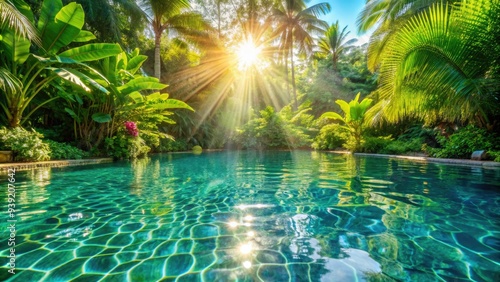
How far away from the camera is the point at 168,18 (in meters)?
14.1

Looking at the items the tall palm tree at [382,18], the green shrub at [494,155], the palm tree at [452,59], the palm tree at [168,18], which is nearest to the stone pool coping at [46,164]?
the palm tree at [168,18]

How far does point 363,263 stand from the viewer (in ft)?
5.57

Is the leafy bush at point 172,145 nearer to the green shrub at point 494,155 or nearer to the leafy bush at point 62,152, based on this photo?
the leafy bush at point 62,152

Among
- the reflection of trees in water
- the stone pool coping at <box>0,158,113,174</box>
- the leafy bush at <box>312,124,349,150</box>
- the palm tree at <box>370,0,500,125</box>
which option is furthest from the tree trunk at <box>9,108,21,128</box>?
the leafy bush at <box>312,124,349,150</box>

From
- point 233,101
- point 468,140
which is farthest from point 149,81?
point 233,101

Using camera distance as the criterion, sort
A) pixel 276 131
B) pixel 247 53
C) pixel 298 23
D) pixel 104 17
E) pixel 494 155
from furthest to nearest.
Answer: pixel 247 53 < pixel 298 23 < pixel 276 131 < pixel 104 17 < pixel 494 155

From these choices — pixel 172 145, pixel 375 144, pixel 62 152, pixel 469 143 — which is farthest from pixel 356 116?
pixel 62 152

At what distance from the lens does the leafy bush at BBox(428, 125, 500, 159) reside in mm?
6535

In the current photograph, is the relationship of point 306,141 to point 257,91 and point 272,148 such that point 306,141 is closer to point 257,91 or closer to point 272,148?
point 272,148

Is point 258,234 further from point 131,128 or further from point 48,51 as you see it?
point 131,128

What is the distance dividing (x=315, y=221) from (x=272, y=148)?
1552 cm

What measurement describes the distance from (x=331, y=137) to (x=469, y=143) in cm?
786

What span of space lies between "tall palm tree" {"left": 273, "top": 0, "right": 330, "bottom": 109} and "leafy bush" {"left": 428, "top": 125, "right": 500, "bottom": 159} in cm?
1302

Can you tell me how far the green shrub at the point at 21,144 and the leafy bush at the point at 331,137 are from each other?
500 inches
